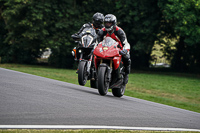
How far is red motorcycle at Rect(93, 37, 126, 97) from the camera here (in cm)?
906

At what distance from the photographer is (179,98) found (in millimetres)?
14742

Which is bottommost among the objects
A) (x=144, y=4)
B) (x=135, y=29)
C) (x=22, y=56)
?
(x=22, y=56)

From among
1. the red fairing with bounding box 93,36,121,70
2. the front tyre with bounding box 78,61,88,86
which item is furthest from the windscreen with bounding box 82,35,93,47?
the red fairing with bounding box 93,36,121,70

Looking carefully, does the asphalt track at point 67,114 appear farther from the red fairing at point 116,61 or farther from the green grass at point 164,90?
the green grass at point 164,90

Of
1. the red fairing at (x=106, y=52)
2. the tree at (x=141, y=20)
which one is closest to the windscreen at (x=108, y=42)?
the red fairing at (x=106, y=52)

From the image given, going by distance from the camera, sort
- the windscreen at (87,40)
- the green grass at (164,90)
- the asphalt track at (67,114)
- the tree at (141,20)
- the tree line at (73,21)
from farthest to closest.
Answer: the tree at (141,20) < the tree line at (73,21) < the green grass at (164,90) < the windscreen at (87,40) < the asphalt track at (67,114)

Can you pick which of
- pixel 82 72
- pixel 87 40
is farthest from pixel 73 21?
pixel 82 72

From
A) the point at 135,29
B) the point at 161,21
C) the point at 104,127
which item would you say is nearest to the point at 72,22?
the point at 135,29

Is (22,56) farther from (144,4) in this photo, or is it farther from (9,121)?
(9,121)

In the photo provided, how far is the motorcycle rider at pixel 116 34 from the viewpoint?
32.1 ft

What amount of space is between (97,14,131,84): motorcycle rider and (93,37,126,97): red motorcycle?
0.33 meters

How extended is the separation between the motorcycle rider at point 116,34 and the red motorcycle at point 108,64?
33 centimetres

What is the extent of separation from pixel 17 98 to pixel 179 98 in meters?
9.03

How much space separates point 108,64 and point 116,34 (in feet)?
3.73
